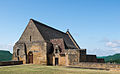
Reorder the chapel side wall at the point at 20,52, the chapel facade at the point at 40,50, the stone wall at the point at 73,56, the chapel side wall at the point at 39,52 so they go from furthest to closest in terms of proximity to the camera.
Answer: the chapel side wall at the point at 20,52
the chapel side wall at the point at 39,52
the chapel facade at the point at 40,50
the stone wall at the point at 73,56

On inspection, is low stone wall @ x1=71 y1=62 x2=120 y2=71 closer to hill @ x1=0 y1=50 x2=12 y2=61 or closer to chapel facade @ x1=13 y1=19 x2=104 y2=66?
chapel facade @ x1=13 y1=19 x2=104 y2=66

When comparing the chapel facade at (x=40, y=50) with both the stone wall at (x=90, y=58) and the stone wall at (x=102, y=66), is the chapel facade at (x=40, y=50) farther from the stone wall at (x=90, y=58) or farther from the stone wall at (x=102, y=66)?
the stone wall at (x=102, y=66)

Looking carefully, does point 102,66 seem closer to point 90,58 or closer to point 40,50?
point 90,58

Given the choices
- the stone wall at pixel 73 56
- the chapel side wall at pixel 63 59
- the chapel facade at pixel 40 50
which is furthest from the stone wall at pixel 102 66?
the chapel side wall at pixel 63 59

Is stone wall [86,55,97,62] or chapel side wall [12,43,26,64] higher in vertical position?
chapel side wall [12,43,26,64]

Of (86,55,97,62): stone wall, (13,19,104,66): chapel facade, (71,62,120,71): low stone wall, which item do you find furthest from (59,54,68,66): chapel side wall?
(86,55,97,62): stone wall

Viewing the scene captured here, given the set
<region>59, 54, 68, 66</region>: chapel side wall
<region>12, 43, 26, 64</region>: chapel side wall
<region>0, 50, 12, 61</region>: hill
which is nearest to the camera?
<region>59, 54, 68, 66</region>: chapel side wall

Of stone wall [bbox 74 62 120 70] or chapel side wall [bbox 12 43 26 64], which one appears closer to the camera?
stone wall [bbox 74 62 120 70]

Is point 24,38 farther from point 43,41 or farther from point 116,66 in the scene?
point 116,66

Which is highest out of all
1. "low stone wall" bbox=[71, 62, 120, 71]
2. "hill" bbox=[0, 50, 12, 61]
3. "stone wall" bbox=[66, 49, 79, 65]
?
"stone wall" bbox=[66, 49, 79, 65]

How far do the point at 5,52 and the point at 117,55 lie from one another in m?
74.1

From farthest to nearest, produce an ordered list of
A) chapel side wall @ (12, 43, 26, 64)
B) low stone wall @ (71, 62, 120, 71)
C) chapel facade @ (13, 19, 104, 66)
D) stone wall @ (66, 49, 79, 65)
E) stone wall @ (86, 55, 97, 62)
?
1. chapel side wall @ (12, 43, 26, 64)
2. stone wall @ (86, 55, 97, 62)
3. chapel facade @ (13, 19, 104, 66)
4. stone wall @ (66, 49, 79, 65)
5. low stone wall @ (71, 62, 120, 71)

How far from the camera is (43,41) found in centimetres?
3102

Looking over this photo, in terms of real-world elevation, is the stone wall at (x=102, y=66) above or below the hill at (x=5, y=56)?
above
